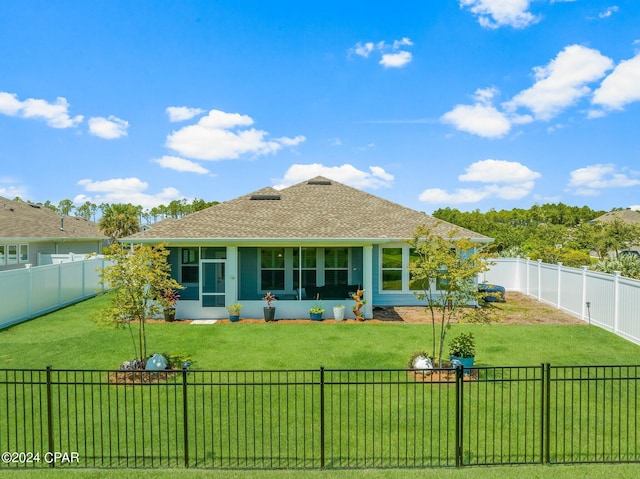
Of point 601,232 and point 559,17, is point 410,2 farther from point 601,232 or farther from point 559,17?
point 601,232

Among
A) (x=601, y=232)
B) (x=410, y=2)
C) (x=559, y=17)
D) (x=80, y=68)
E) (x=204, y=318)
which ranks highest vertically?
(x=410, y=2)

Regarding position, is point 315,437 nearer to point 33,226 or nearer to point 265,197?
→ point 265,197

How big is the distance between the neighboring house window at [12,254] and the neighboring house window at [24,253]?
0.57m

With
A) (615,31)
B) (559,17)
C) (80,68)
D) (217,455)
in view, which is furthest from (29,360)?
(615,31)

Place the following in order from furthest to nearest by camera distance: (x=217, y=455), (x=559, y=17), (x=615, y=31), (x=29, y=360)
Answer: (x=615, y=31), (x=559, y=17), (x=29, y=360), (x=217, y=455)

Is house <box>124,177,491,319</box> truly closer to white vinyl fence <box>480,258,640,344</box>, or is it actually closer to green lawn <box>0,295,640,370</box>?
green lawn <box>0,295,640,370</box>

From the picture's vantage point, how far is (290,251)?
19266 millimetres

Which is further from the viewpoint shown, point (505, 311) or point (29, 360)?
point (505, 311)

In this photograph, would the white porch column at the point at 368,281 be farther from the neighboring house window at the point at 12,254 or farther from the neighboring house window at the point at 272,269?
the neighboring house window at the point at 12,254

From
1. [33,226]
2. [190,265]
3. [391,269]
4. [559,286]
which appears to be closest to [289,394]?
[190,265]

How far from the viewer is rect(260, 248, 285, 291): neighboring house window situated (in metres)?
19.1

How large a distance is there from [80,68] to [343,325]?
1551 centimetres

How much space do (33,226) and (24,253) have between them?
297cm

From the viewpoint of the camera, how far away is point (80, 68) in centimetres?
1684
